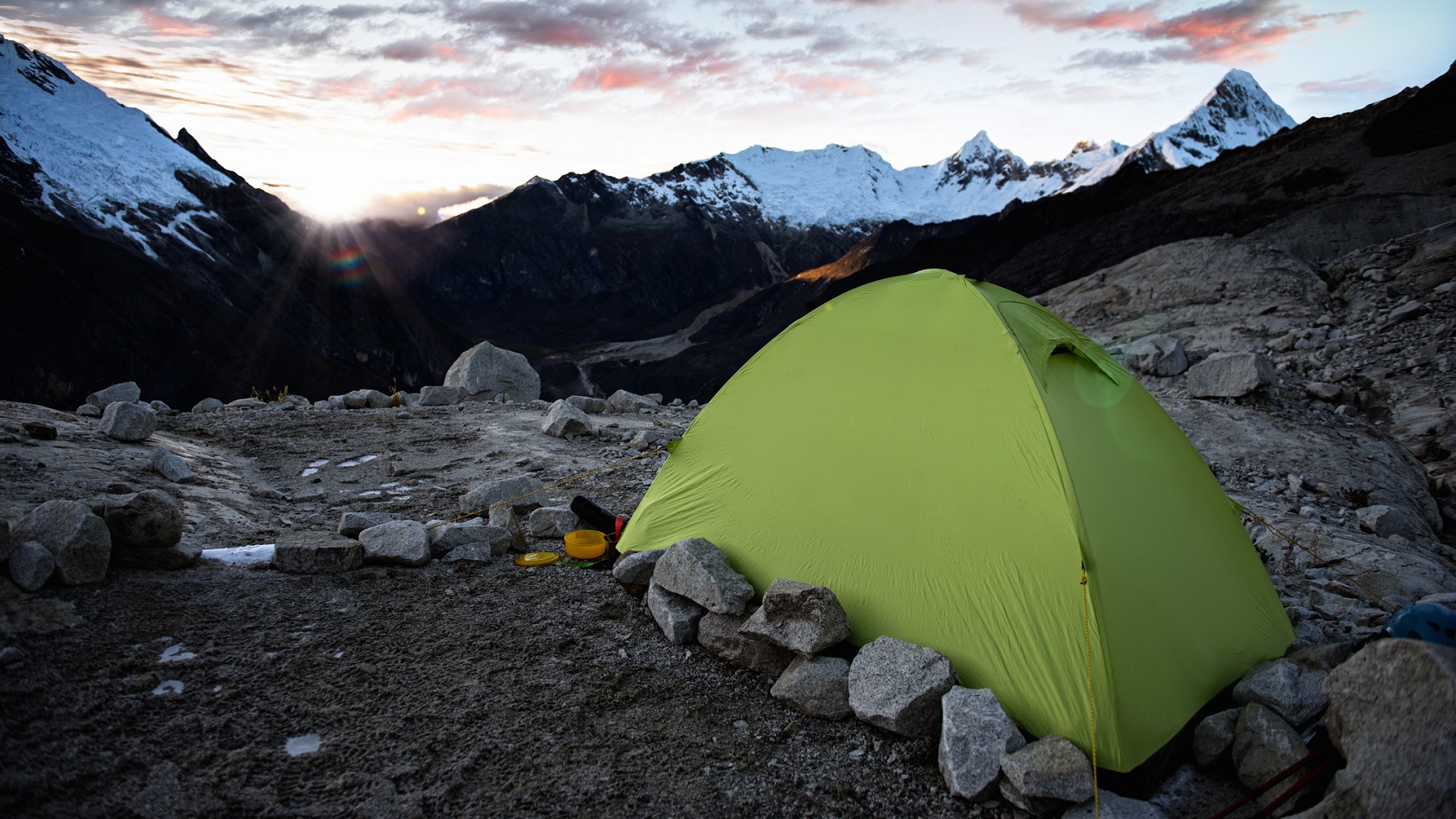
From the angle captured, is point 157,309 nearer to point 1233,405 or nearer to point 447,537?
point 447,537

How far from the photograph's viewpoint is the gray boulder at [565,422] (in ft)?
33.6

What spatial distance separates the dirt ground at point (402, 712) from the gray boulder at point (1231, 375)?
9583 mm

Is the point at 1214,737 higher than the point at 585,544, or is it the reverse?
the point at 585,544

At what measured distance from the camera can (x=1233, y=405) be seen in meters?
10.6

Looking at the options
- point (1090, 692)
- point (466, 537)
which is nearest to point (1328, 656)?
point (1090, 692)

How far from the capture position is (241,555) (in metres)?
4.98

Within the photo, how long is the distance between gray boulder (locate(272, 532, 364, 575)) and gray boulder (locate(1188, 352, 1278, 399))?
1184cm

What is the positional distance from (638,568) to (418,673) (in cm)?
153

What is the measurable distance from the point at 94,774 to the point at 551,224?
141872mm

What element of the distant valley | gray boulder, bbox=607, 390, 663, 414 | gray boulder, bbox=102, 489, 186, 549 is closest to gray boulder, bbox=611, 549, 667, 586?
gray boulder, bbox=102, 489, 186, 549

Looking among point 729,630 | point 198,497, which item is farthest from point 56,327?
point 729,630

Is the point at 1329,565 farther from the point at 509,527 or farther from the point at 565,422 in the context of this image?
the point at 565,422

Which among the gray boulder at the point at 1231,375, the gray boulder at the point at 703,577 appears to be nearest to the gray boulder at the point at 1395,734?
the gray boulder at the point at 703,577

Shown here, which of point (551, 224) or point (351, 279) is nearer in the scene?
point (351, 279)
